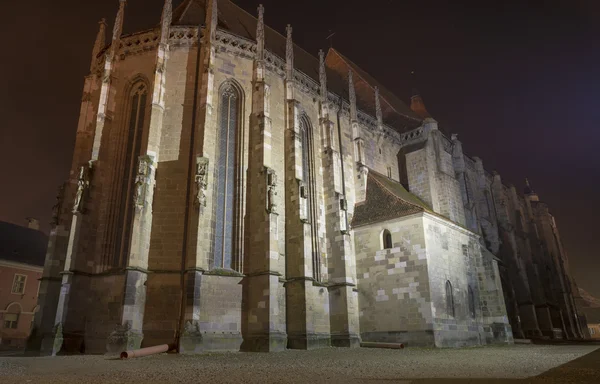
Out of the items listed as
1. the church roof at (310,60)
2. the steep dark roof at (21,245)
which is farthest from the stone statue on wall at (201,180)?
the steep dark roof at (21,245)

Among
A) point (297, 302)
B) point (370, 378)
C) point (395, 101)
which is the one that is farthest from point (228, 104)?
point (395, 101)

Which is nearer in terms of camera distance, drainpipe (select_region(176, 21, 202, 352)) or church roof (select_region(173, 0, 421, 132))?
drainpipe (select_region(176, 21, 202, 352))

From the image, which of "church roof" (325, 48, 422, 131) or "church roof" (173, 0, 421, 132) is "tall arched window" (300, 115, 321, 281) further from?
"church roof" (325, 48, 422, 131)

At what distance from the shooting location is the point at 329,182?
72.2ft

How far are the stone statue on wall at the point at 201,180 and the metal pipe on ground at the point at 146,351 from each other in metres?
5.15

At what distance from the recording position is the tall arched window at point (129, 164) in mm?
16719

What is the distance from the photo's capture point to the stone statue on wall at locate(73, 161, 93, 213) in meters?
16.3

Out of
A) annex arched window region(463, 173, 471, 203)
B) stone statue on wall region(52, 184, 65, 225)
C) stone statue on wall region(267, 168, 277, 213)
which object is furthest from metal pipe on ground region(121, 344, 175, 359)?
annex arched window region(463, 173, 471, 203)

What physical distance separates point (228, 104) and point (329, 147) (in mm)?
6168

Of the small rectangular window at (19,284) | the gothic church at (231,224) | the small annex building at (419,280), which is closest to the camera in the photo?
the gothic church at (231,224)

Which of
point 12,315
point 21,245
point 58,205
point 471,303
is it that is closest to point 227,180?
point 58,205

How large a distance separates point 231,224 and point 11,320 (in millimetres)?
25197

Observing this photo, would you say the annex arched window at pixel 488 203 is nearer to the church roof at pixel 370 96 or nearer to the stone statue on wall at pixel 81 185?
the church roof at pixel 370 96

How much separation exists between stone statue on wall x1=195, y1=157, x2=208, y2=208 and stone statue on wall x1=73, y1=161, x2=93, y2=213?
4.76 metres
